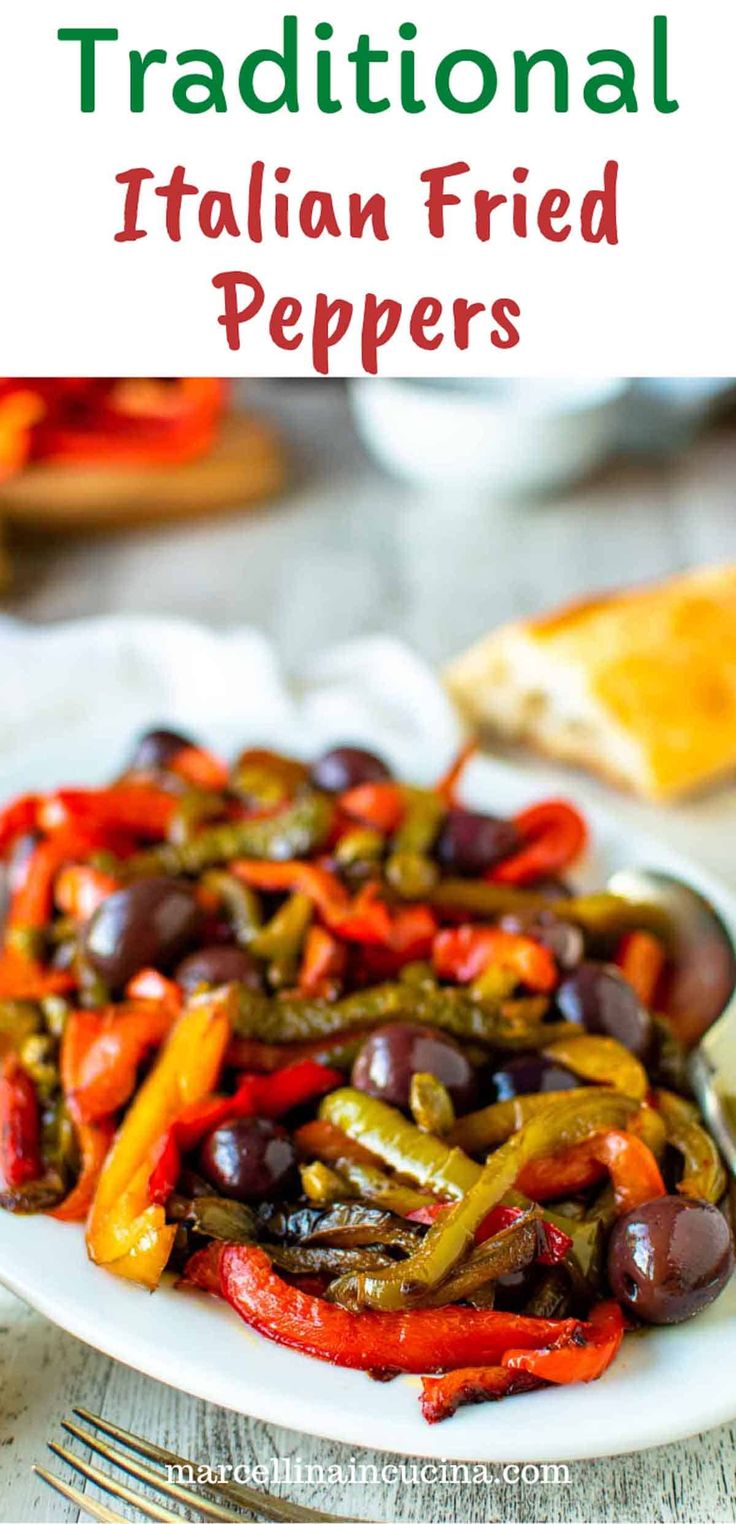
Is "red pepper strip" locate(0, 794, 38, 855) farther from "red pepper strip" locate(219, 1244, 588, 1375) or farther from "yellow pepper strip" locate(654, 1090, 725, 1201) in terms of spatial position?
"yellow pepper strip" locate(654, 1090, 725, 1201)

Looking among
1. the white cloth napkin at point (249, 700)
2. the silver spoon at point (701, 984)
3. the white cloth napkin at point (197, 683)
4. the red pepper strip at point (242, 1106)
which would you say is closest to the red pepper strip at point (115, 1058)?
the red pepper strip at point (242, 1106)

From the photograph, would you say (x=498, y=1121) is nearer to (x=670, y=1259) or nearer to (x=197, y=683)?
(x=670, y=1259)

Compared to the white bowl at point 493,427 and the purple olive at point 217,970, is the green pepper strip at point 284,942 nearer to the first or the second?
Answer: the purple olive at point 217,970

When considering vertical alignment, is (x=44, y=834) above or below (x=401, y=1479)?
above

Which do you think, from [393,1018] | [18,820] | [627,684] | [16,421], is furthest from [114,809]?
[16,421]

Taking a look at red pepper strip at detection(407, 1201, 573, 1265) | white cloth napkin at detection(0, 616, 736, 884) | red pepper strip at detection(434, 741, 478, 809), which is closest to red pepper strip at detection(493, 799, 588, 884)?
red pepper strip at detection(434, 741, 478, 809)

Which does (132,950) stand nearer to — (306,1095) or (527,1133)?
(306,1095)

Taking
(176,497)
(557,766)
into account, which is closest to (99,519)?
(176,497)
